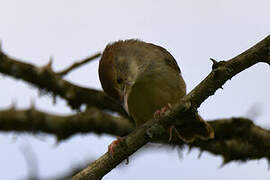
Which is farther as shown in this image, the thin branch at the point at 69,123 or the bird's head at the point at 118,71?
the thin branch at the point at 69,123

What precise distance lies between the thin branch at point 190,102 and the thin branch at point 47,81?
2.05 m

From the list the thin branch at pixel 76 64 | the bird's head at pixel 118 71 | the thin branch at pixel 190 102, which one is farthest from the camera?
the thin branch at pixel 76 64

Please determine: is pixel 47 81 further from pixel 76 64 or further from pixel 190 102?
pixel 190 102

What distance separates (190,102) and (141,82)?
1702 millimetres

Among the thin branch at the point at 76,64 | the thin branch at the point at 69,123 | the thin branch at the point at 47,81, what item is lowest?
the thin branch at the point at 69,123

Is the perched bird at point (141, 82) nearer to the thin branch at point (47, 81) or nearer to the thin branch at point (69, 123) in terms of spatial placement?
the thin branch at point (69, 123)

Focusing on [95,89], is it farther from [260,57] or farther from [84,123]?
[260,57]

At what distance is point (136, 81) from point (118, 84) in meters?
0.18

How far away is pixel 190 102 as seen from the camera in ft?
11.3

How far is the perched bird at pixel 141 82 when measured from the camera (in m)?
5.04

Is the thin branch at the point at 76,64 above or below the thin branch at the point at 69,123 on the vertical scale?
above

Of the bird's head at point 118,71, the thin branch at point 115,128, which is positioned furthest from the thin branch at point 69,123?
the bird's head at point 118,71

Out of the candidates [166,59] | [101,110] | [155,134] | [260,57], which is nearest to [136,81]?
[166,59]

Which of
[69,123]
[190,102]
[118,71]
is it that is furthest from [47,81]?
[190,102]
